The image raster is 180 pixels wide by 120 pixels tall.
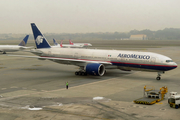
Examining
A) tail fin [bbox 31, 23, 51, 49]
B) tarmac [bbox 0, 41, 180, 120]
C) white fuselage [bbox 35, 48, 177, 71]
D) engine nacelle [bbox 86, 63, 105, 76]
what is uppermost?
tail fin [bbox 31, 23, 51, 49]

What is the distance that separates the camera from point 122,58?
33.6 m

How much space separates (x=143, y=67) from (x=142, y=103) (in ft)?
40.8

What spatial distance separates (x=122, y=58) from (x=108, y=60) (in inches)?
91.1

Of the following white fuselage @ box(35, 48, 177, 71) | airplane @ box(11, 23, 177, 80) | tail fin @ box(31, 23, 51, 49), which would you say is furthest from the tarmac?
tail fin @ box(31, 23, 51, 49)

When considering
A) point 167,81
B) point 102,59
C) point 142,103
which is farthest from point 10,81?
point 167,81

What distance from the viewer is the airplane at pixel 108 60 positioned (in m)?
31.3

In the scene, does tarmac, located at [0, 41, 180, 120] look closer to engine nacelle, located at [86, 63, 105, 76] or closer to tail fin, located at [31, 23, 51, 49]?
engine nacelle, located at [86, 63, 105, 76]

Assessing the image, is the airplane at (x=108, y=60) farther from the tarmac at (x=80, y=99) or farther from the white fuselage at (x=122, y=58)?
the tarmac at (x=80, y=99)

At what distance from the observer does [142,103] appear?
20250 millimetres

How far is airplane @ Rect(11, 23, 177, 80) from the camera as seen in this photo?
31281 millimetres

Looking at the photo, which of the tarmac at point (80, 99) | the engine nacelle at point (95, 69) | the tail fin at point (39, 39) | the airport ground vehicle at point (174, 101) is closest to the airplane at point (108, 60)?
the engine nacelle at point (95, 69)

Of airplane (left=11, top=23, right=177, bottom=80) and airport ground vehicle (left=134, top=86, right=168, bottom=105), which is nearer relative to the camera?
airport ground vehicle (left=134, top=86, right=168, bottom=105)

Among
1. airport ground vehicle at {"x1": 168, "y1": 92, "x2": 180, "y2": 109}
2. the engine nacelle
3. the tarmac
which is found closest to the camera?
the tarmac

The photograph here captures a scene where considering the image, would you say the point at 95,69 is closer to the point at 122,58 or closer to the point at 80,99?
the point at 122,58
